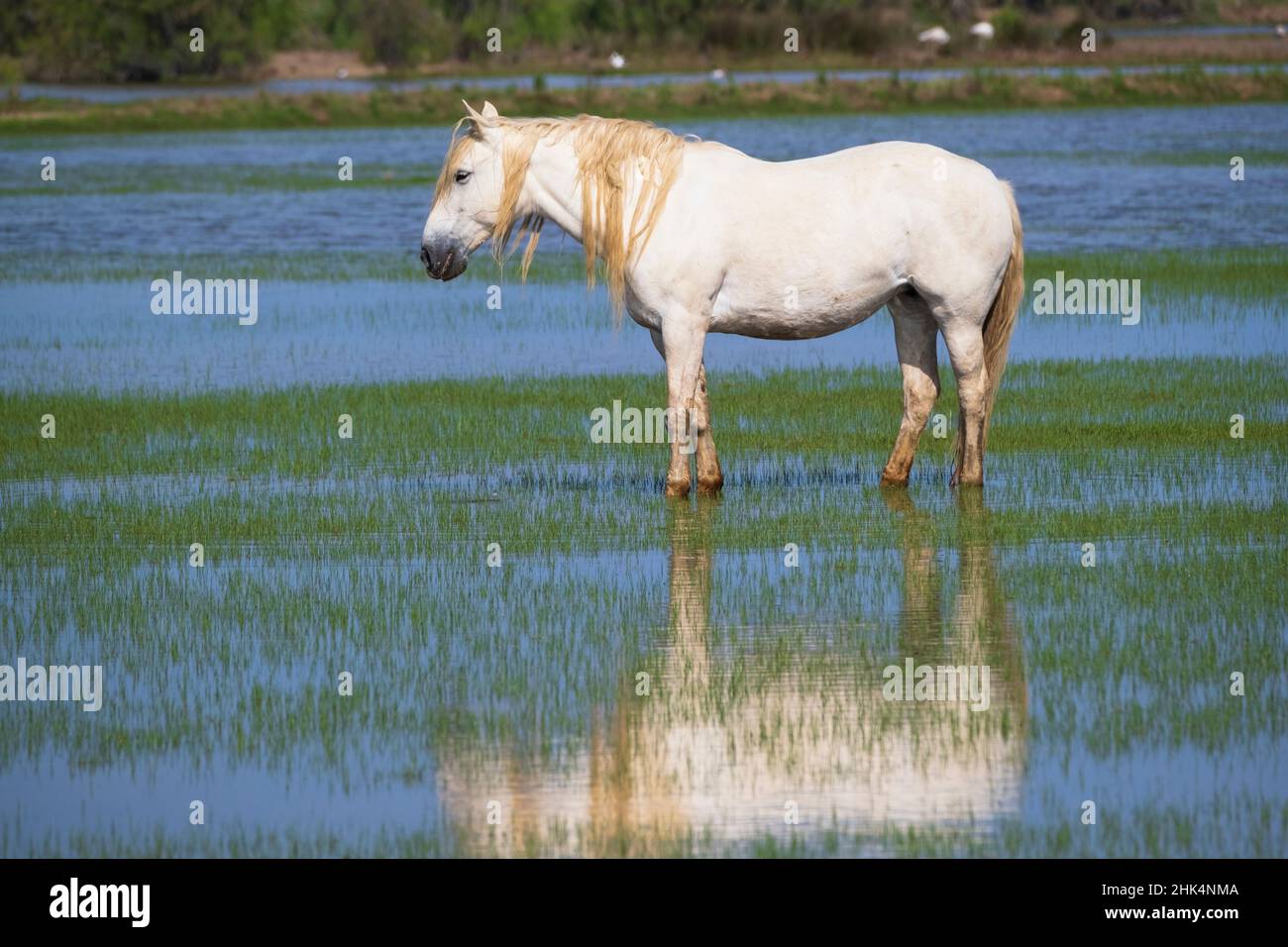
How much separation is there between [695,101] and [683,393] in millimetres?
41249

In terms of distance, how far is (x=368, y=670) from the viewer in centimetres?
950

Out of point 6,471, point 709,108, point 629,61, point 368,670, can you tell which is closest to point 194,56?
point 629,61

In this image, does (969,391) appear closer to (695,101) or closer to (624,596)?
(624,596)

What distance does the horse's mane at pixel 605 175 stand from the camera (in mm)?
12586

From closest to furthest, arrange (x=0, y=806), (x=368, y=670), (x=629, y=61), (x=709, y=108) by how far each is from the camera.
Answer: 1. (x=0, y=806)
2. (x=368, y=670)
3. (x=709, y=108)
4. (x=629, y=61)

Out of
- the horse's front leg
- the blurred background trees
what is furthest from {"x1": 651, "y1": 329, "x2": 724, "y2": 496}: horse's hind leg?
the blurred background trees

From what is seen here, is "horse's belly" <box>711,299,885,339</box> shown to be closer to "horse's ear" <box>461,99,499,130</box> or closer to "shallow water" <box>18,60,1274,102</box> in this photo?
"horse's ear" <box>461,99,499,130</box>

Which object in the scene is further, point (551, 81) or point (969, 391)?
point (551, 81)

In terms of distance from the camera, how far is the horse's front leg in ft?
41.2

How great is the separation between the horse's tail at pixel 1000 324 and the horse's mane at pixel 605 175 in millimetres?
2036

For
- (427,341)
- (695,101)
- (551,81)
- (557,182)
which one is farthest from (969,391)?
(551,81)

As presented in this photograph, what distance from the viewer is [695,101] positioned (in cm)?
5303

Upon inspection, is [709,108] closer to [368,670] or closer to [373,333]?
[373,333]
